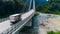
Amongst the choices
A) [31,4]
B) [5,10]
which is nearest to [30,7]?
[31,4]

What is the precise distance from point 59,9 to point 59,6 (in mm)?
960

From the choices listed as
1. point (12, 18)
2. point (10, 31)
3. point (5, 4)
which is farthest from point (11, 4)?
point (10, 31)

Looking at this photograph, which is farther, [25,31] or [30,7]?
[30,7]

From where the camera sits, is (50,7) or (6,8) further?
(50,7)

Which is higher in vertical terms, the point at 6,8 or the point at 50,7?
the point at 6,8

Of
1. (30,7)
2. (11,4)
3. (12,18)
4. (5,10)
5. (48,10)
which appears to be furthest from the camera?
(48,10)

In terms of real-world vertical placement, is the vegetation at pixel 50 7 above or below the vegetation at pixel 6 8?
below

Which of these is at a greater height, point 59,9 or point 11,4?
point 11,4

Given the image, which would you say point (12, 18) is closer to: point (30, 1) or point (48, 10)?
point (30, 1)

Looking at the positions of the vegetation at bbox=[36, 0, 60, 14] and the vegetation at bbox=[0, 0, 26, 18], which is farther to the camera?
the vegetation at bbox=[36, 0, 60, 14]

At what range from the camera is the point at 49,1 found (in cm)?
5684

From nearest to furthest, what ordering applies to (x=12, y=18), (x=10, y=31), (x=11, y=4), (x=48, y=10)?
(x=10, y=31), (x=12, y=18), (x=11, y=4), (x=48, y=10)

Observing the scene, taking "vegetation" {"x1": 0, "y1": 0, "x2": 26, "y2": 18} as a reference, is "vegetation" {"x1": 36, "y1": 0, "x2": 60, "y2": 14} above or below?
below

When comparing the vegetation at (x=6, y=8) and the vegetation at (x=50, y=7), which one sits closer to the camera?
the vegetation at (x=6, y=8)
